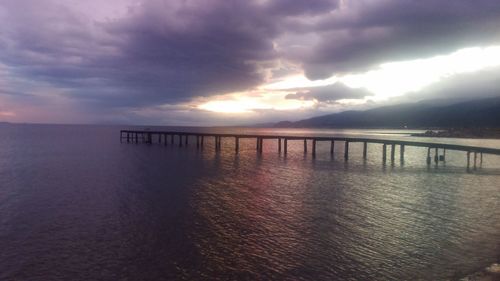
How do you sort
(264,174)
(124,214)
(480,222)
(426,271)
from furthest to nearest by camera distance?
(264,174) → (124,214) → (480,222) → (426,271)

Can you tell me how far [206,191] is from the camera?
25.2m

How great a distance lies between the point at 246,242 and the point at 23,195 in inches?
719

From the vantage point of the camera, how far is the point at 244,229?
15984 millimetres

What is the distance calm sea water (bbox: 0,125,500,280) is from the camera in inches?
459

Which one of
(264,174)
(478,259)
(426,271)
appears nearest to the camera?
(426,271)

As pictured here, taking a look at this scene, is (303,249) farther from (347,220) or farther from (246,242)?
(347,220)

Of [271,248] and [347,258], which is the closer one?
[347,258]

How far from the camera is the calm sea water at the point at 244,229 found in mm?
11648

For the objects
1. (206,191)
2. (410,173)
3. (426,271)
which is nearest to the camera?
(426,271)

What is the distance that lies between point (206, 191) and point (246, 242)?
37.7 feet

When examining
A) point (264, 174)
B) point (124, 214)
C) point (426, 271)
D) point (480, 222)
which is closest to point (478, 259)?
point (426, 271)

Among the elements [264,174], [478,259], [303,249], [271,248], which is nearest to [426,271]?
[478,259]

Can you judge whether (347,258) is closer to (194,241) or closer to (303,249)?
(303,249)

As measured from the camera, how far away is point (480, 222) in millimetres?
17078
